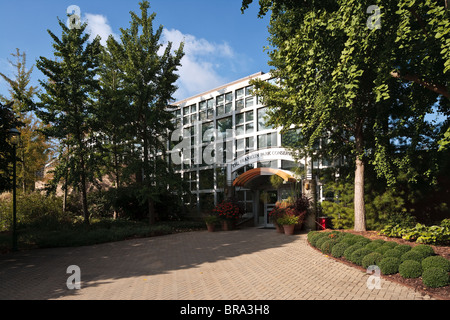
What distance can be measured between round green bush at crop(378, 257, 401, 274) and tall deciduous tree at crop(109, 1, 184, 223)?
11385mm

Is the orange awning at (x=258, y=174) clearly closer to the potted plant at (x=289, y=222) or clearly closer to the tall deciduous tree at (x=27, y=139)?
the potted plant at (x=289, y=222)

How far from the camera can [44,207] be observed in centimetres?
1595

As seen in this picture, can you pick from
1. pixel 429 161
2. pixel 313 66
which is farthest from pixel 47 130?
pixel 429 161

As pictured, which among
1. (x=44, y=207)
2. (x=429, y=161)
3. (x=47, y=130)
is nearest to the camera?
(x=429, y=161)

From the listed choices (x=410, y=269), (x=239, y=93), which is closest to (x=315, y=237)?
(x=410, y=269)

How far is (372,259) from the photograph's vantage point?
6.54m

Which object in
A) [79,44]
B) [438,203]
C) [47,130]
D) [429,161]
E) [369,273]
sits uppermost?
[79,44]

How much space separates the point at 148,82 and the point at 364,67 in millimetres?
11919

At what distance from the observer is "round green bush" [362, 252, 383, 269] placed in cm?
646

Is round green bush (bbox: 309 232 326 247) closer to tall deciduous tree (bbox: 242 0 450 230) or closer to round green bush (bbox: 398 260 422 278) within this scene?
tall deciduous tree (bbox: 242 0 450 230)

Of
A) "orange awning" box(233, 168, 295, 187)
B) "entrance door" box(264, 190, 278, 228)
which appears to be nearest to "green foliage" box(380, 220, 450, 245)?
"orange awning" box(233, 168, 295, 187)

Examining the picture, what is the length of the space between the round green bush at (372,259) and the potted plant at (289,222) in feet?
18.4
